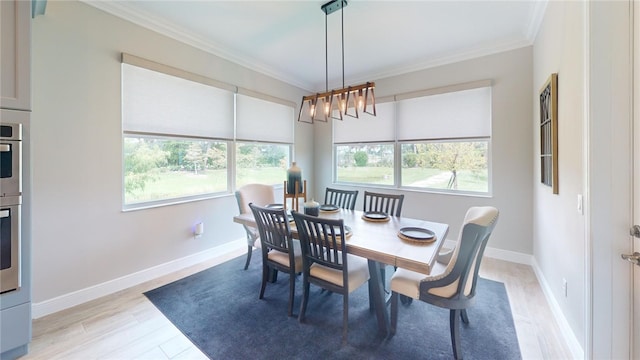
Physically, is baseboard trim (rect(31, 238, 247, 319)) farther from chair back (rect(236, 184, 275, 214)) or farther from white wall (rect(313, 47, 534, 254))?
white wall (rect(313, 47, 534, 254))

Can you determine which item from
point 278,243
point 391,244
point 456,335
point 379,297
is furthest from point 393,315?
point 278,243

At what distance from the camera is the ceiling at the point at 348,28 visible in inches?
99.7

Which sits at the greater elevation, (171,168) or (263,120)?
(263,120)

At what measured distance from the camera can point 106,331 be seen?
202 centimetres

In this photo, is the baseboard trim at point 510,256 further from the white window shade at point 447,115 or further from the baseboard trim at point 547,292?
the white window shade at point 447,115

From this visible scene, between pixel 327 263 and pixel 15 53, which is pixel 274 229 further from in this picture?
pixel 15 53

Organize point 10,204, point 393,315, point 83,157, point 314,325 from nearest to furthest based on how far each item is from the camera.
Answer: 1. point 10,204
2. point 393,315
3. point 314,325
4. point 83,157

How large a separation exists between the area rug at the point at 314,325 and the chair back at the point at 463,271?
0.43 m

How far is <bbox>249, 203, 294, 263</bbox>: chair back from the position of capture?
2.08 meters

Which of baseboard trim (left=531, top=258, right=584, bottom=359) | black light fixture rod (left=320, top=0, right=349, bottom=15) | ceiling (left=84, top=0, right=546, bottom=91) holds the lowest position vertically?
baseboard trim (left=531, top=258, right=584, bottom=359)

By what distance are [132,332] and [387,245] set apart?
2109mm

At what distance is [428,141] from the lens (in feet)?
12.7

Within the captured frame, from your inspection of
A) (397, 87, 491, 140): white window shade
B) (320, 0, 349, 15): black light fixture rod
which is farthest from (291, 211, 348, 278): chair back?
(397, 87, 491, 140): white window shade

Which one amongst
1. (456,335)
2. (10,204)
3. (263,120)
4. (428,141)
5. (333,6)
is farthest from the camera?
(263,120)
